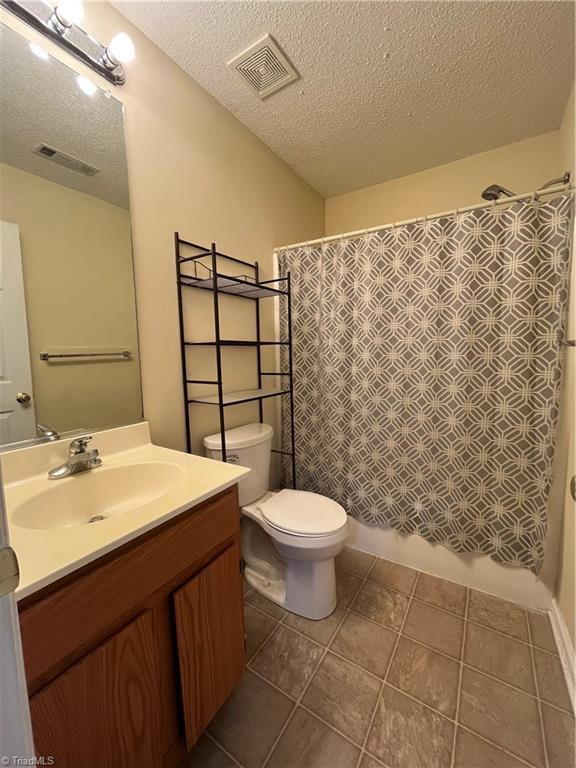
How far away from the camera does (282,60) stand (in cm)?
131

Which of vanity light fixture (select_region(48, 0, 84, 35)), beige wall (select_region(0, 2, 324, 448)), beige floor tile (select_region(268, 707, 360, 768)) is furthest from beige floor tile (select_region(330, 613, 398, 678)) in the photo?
vanity light fixture (select_region(48, 0, 84, 35))

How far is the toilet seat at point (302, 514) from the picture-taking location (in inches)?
50.1

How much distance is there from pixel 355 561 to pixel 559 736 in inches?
36.0

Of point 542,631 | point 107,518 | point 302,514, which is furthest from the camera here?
point 302,514

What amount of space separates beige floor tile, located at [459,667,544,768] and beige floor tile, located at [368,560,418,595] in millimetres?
436

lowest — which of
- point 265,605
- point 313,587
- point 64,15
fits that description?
point 265,605

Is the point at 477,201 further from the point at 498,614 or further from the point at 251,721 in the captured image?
the point at 251,721

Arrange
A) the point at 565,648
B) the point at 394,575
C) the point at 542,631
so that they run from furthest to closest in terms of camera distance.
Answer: the point at 394,575 < the point at 542,631 < the point at 565,648

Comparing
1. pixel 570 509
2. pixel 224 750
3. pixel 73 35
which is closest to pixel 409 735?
pixel 224 750

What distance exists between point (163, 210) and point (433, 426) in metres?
1.58

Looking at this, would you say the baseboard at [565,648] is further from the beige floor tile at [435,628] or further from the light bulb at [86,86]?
the light bulb at [86,86]

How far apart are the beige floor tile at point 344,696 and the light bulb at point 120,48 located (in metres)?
2.31

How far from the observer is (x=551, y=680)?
1.09 meters

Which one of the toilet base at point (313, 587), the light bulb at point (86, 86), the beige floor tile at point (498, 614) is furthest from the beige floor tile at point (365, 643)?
the light bulb at point (86, 86)
